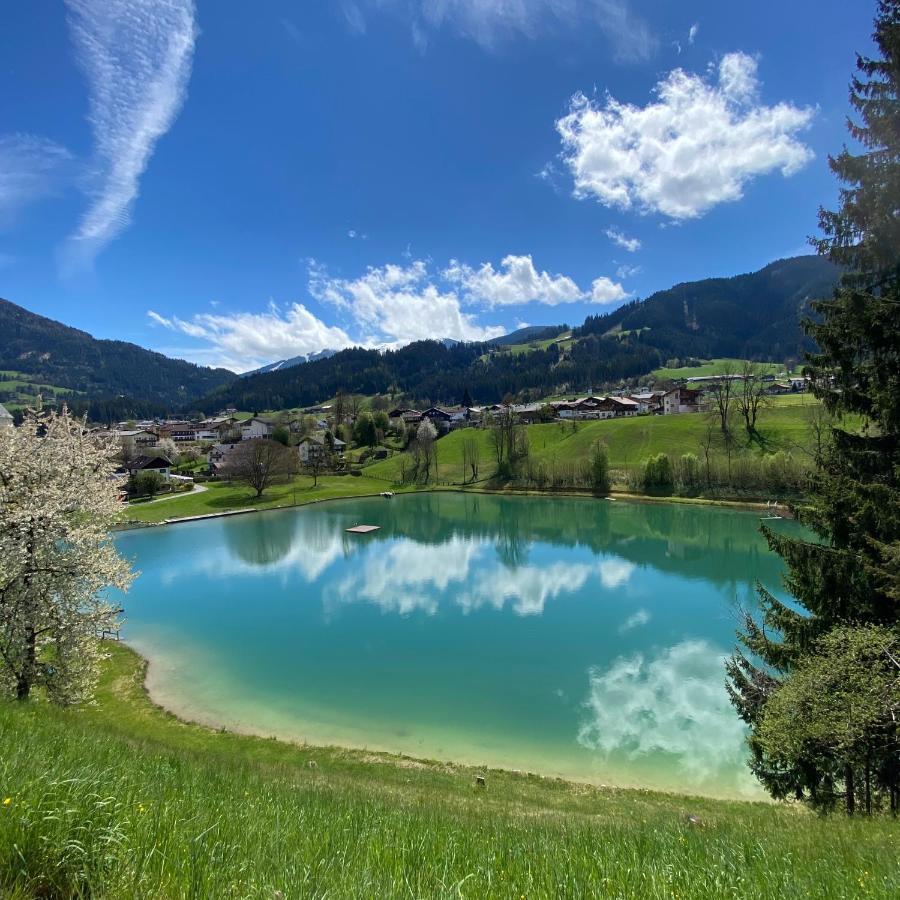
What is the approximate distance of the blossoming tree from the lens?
12.6 meters

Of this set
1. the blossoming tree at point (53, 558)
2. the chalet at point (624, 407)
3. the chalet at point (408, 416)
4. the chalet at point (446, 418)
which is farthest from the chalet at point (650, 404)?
the blossoming tree at point (53, 558)

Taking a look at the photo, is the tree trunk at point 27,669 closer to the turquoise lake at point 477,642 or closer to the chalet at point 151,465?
the turquoise lake at point 477,642

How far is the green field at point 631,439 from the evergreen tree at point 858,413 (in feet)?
204

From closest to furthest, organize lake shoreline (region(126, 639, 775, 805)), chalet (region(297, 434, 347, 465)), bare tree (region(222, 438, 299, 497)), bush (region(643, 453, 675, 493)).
A: lake shoreline (region(126, 639, 775, 805)), bush (region(643, 453, 675, 493)), bare tree (region(222, 438, 299, 497)), chalet (region(297, 434, 347, 465))

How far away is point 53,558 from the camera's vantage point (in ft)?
42.9

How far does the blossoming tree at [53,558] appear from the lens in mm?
12594

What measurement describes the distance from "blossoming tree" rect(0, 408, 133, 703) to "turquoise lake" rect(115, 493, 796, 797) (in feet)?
21.0

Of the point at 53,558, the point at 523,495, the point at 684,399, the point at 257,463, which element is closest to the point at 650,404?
the point at 684,399

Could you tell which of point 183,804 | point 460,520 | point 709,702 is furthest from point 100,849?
point 460,520

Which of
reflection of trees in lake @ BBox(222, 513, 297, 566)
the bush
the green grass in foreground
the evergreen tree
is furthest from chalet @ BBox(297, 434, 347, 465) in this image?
the green grass in foreground

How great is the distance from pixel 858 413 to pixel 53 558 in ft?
63.0

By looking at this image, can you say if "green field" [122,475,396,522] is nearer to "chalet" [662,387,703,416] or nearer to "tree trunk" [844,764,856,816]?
"tree trunk" [844,764,856,816]

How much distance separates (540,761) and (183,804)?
47.4 feet

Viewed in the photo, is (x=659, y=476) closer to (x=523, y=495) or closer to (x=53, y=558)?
(x=523, y=495)
